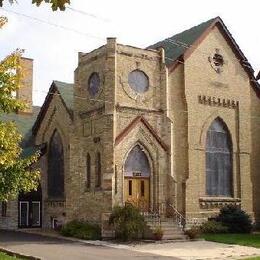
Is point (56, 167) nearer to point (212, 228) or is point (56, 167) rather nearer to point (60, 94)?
point (60, 94)

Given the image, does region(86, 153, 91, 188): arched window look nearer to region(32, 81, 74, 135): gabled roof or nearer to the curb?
region(32, 81, 74, 135): gabled roof

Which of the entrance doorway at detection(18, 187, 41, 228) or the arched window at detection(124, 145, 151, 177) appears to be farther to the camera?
the entrance doorway at detection(18, 187, 41, 228)

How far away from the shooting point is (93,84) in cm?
3206

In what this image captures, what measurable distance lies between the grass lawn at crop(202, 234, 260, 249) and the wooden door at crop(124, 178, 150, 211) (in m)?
3.73

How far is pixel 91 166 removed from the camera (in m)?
31.2

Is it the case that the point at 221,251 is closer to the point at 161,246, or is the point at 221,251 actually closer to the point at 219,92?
the point at 161,246

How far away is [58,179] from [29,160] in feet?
58.0

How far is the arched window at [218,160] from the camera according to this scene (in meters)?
34.2

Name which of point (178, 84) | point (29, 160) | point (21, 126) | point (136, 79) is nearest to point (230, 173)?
point (178, 84)

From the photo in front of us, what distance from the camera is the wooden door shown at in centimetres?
3042

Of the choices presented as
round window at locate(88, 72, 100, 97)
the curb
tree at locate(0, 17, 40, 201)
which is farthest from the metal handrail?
tree at locate(0, 17, 40, 201)

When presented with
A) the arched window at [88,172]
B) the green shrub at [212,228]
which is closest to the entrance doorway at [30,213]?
the arched window at [88,172]

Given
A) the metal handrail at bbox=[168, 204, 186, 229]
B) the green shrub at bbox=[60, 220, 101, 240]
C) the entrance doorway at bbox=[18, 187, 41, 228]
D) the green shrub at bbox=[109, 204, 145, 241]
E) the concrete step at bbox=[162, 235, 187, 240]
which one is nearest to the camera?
the green shrub at bbox=[109, 204, 145, 241]

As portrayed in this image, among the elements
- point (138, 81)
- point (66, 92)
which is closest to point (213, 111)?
point (138, 81)
